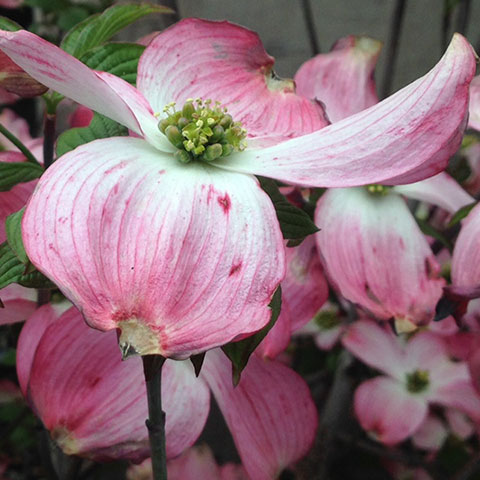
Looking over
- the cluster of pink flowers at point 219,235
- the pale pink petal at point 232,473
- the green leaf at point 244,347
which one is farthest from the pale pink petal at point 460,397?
the green leaf at point 244,347

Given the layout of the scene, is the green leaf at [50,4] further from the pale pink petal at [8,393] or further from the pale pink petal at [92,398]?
the pale pink petal at [92,398]

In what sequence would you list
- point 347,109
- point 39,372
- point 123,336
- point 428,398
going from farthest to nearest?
point 428,398 → point 347,109 → point 39,372 → point 123,336

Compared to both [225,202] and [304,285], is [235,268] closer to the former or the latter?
[225,202]

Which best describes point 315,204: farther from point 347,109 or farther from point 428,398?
point 428,398

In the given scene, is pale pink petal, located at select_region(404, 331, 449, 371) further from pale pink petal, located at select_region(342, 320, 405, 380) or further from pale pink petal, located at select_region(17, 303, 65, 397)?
pale pink petal, located at select_region(17, 303, 65, 397)

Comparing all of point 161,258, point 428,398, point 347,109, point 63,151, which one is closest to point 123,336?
point 161,258
